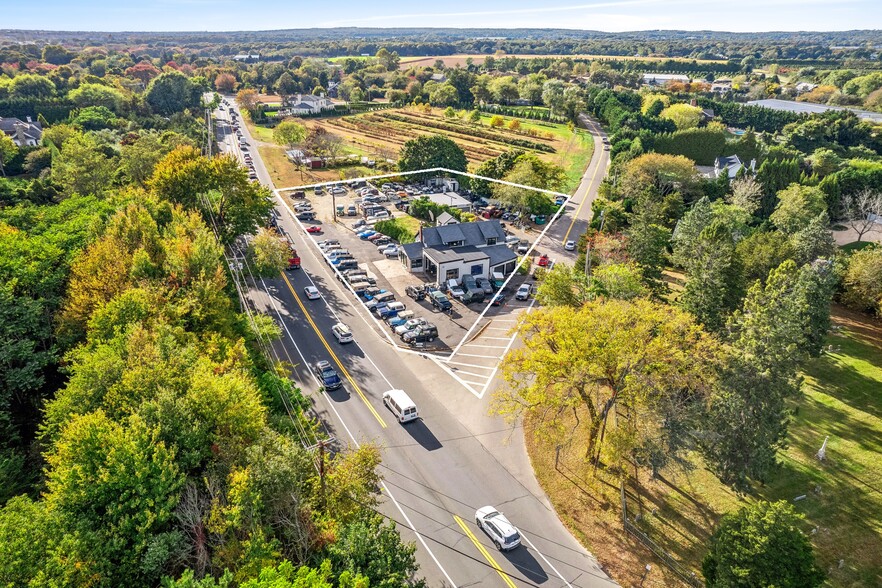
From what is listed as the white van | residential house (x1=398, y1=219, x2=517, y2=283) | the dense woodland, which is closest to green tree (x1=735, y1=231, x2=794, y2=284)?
the dense woodland

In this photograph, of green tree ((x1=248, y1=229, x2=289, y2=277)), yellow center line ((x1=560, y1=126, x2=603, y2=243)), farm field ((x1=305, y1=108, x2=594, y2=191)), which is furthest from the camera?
farm field ((x1=305, y1=108, x2=594, y2=191))

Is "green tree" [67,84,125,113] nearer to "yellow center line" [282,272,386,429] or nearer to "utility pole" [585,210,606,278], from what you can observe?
"yellow center line" [282,272,386,429]

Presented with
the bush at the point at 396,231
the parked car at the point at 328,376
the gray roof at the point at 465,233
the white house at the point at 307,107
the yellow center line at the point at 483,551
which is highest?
the white house at the point at 307,107

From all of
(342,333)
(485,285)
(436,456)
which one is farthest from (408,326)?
(436,456)

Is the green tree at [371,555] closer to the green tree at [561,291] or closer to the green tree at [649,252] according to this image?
the green tree at [561,291]

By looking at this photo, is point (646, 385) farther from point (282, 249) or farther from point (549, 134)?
point (549, 134)

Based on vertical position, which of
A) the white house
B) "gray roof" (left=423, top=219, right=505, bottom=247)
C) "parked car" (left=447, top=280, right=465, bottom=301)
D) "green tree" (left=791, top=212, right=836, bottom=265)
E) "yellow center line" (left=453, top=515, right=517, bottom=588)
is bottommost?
"yellow center line" (left=453, top=515, right=517, bottom=588)

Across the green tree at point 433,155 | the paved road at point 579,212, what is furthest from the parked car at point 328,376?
the green tree at point 433,155
